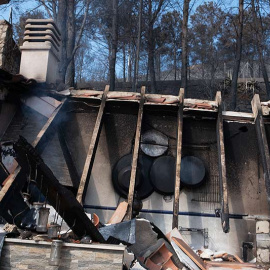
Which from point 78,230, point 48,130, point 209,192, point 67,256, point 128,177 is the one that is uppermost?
point 48,130

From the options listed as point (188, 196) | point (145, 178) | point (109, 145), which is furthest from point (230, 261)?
point (109, 145)

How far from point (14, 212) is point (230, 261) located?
3916mm

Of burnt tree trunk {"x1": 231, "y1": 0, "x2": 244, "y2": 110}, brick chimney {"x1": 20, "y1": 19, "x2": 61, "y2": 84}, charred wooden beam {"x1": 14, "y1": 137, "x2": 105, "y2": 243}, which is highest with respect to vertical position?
burnt tree trunk {"x1": 231, "y1": 0, "x2": 244, "y2": 110}

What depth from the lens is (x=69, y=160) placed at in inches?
354

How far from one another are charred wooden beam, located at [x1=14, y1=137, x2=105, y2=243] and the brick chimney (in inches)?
198

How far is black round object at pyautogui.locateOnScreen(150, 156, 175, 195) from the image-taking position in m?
8.71

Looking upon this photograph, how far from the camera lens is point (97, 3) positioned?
20062 millimetres

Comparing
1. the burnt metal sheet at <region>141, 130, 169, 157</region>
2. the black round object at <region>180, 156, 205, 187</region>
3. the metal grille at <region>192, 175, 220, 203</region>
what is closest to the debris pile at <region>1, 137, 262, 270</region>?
the metal grille at <region>192, 175, 220, 203</region>

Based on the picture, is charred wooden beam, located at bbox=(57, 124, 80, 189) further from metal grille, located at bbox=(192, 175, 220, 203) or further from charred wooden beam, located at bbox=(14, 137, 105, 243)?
charred wooden beam, located at bbox=(14, 137, 105, 243)

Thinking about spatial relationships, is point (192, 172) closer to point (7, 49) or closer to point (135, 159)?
point (135, 159)

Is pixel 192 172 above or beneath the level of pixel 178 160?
beneath

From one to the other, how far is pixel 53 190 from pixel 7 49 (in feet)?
20.6

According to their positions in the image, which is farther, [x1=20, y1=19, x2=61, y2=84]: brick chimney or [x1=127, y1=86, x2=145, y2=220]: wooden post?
[x1=20, y1=19, x2=61, y2=84]: brick chimney

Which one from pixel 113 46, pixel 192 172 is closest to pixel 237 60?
pixel 113 46
